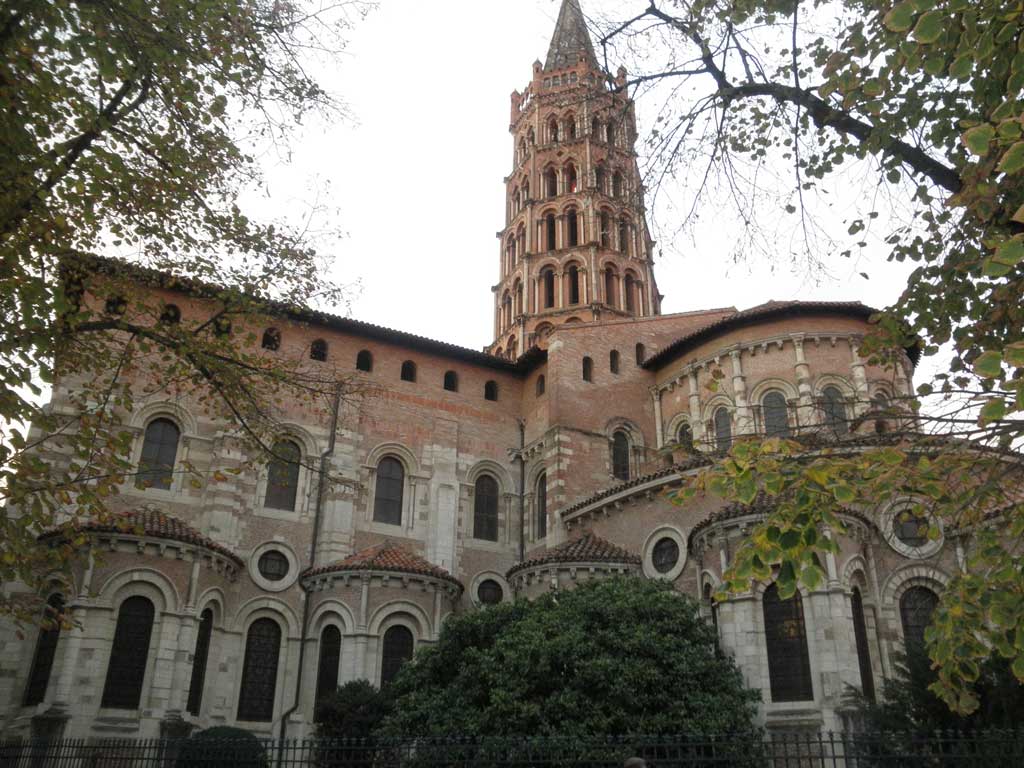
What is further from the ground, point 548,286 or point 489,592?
point 548,286

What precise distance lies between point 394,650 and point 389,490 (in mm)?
5731

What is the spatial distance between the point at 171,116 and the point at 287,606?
15.9 metres

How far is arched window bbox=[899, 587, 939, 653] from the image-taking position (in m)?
19.7

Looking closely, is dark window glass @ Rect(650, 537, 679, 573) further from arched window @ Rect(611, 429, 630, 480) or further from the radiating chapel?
arched window @ Rect(611, 429, 630, 480)

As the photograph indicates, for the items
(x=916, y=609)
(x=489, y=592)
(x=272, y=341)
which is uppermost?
(x=272, y=341)

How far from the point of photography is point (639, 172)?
11492 millimetres

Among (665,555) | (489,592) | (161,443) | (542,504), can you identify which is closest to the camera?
(665,555)

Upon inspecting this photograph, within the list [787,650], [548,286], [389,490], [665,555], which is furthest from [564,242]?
[787,650]

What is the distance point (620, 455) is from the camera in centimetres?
2855

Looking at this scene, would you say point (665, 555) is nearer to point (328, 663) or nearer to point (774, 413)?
point (774, 413)

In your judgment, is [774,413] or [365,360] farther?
[365,360]

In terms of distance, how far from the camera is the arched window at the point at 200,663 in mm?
21359

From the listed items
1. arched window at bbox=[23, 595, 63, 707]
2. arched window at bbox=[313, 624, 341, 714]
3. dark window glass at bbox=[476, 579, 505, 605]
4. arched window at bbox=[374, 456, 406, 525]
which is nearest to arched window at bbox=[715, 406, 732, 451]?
dark window glass at bbox=[476, 579, 505, 605]

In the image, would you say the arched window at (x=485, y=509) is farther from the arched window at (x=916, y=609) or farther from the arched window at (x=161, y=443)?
the arched window at (x=916, y=609)
